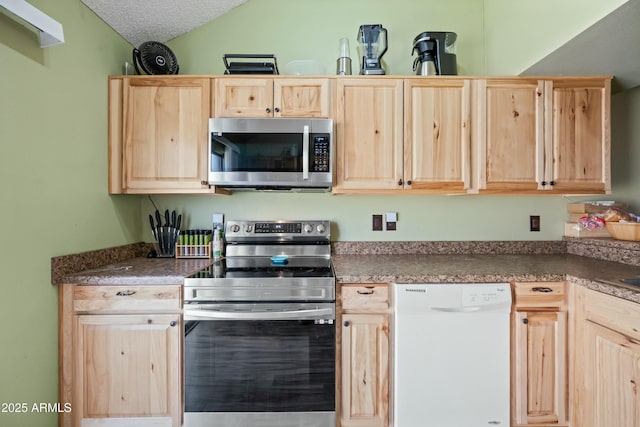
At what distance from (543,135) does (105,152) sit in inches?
106

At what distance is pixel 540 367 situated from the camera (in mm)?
1594

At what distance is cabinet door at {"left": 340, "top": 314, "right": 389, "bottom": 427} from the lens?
160cm

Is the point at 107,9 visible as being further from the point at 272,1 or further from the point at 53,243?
the point at 53,243

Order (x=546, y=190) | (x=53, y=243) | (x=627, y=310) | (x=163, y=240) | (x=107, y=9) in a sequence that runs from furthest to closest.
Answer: (x=163, y=240) < (x=546, y=190) < (x=107, y=9) < (x=53, y=243) < (x=627, y=310)

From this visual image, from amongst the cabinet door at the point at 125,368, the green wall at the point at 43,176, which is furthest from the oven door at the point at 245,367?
the green wall at the point at 43,176

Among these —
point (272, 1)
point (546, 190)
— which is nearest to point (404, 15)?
point (272, 1)

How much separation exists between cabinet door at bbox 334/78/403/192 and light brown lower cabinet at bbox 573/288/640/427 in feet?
3.68

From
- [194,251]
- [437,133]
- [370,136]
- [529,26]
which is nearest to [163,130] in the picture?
[194,251]

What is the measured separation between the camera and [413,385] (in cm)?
158

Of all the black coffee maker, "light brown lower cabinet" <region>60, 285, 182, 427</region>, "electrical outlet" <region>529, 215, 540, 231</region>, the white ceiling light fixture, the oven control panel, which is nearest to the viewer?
the white ceiling light fixture

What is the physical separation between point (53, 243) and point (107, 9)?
4.49 ft

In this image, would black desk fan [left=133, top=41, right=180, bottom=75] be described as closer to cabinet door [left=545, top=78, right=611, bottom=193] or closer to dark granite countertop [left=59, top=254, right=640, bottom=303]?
dark granite countertop [left=59, top=254, right=640, bottom=303]

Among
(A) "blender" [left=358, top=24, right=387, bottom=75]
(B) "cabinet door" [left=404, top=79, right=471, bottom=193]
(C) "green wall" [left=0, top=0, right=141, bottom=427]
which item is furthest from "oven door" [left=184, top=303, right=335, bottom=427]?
(A) "blender" [left=358, top=24, right=387, bottom=75]

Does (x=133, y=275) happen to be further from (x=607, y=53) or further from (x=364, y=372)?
(x=607, y=53)
